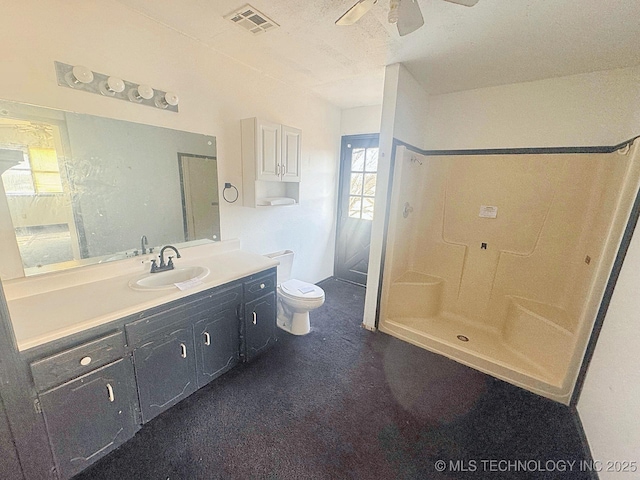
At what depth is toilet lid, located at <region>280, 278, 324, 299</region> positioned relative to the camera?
7.73 feet

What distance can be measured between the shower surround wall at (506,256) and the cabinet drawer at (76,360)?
2132 millimetres

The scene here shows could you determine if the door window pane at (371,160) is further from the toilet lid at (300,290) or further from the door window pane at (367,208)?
the toilet lid at (300,290)

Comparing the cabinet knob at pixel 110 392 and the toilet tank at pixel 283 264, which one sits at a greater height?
the toilet tank at pixel 283 264

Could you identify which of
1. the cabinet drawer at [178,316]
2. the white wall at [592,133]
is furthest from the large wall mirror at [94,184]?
the white wall at [592,133]

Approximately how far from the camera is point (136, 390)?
1.43 meters

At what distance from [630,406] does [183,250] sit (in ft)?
9.12

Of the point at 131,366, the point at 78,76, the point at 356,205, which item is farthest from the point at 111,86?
the point at 356,205

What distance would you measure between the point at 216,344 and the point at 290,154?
175 cm

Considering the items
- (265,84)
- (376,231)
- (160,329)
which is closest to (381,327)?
(376,231)

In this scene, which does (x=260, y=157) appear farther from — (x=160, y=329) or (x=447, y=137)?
(x=447, y=137)

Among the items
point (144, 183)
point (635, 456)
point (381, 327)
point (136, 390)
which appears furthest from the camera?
point (381, 327)

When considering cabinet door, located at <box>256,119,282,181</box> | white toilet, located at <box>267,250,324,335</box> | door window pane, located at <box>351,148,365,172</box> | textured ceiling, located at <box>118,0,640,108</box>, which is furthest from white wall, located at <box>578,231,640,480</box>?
door window pane, located at <box>351,148,365,172</box>

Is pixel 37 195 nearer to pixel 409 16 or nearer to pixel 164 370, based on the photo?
pixel 164 370

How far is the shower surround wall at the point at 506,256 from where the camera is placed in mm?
1941
